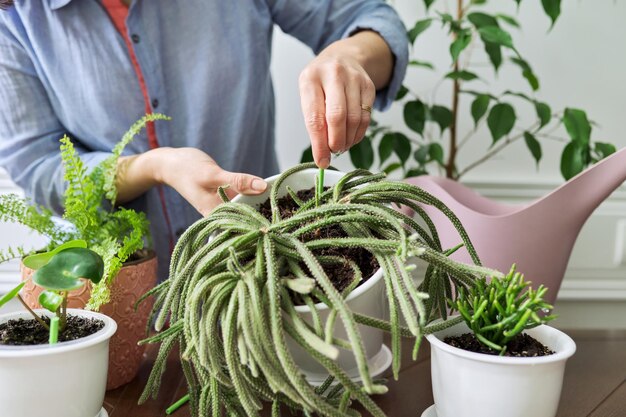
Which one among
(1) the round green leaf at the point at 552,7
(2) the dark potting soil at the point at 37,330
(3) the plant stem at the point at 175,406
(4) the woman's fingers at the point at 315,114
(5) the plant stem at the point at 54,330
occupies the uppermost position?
(1) the round green leaf at the point at 552,7

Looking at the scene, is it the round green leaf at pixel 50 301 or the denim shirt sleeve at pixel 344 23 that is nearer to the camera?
the round green leaf at pixel 50 301

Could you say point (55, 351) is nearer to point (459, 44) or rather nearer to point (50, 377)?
point (50, 377)

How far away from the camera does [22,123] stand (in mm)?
716

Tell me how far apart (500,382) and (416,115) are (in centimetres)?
66

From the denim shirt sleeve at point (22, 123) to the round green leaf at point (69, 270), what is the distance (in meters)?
0.33

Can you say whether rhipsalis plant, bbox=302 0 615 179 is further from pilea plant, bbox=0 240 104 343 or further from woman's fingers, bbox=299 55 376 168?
pilea plant, bbox=0 240 104 343

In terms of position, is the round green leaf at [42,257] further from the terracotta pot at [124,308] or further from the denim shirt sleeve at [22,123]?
the denim shirt sleeve at [22,123]

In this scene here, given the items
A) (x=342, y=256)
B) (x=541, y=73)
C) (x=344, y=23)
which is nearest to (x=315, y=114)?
(x=342, y=256)

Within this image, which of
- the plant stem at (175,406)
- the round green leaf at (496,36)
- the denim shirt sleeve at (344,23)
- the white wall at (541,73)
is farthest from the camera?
the white wall at (541,73)

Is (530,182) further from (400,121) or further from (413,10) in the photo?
(413,10)

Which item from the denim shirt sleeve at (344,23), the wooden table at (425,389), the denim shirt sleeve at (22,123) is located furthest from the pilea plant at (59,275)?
the denim shirt sleeve at (344,23)

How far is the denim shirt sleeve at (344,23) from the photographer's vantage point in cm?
70

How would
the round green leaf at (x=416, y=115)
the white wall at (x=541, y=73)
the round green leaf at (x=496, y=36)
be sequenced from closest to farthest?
1. the round green leaf at (x=496, y=36)
2. the round green leaf at (x=416, y=115)
3. the white wall at (x=541, y=73)

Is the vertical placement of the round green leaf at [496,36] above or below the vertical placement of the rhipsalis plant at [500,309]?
above
